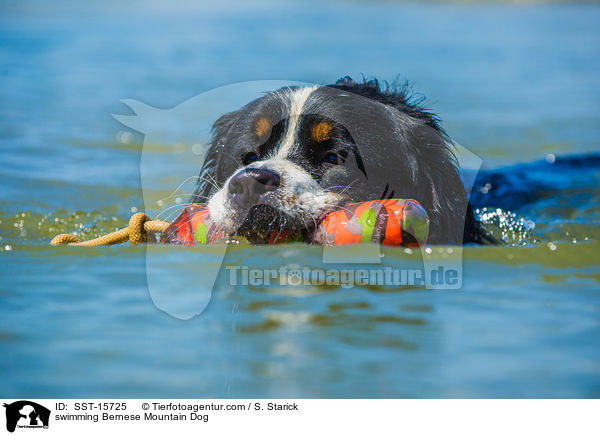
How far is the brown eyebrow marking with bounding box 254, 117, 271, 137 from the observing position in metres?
4.41

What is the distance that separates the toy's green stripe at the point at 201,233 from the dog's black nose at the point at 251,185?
0.31 metres

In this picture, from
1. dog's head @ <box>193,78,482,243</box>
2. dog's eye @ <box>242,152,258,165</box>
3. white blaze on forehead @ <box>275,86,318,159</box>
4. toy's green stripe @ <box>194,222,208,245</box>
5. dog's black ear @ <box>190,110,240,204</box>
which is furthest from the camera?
dog's black ear @ <box>190,110,240,204</box>

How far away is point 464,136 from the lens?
8.69m

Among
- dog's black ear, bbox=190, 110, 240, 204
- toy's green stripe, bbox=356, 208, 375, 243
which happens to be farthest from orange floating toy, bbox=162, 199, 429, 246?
dog's black ear, bbox=190, 110, 240, 204

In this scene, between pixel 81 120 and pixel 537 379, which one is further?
pixel 81 120

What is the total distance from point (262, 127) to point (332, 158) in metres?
0.43

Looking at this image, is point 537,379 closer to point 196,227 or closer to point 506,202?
point 196,227

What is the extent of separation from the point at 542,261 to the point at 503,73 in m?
7.88
